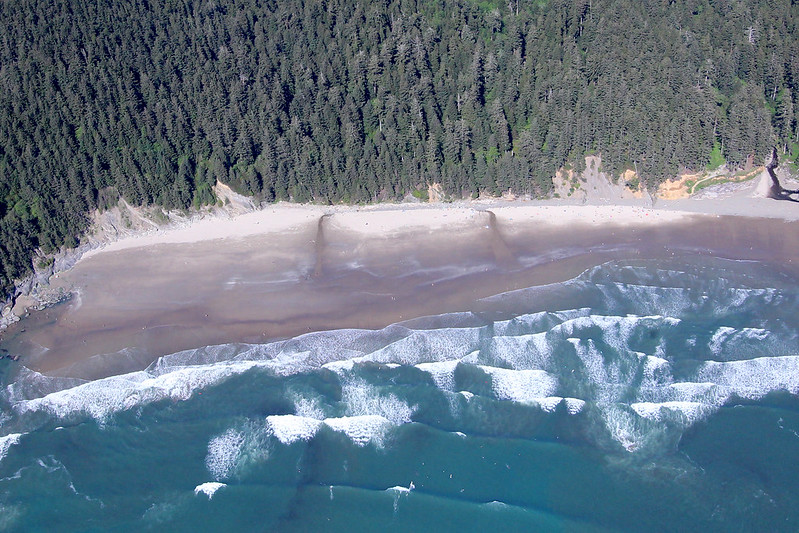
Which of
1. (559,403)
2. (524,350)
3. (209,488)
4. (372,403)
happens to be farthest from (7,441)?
(559,403)

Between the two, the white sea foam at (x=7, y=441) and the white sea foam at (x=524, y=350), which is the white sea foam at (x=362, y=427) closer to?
the white sea foam at (x=524, y=350)

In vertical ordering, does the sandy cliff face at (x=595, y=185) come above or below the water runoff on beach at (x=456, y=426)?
above

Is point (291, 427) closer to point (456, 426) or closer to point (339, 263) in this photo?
point (456, 426)

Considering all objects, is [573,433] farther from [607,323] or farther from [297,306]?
[297,306]

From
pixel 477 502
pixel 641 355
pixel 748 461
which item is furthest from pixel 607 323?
pixel 477 502

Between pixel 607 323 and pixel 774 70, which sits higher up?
pixel 774 70

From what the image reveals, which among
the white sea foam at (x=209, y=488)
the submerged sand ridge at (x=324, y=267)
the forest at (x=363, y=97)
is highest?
the forest at (x=363, y=97)

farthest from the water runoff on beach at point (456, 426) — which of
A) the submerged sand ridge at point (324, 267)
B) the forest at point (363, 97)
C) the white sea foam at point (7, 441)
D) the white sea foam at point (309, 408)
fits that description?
the forest at point (363, 97)
